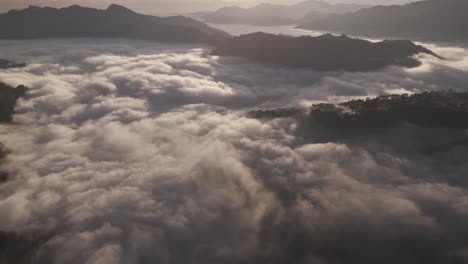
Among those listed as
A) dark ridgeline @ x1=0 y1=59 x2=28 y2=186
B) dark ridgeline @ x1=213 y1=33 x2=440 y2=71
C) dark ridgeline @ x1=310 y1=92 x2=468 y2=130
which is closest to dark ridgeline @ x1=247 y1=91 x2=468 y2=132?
dark ridgeline @ x1=310 y1=92 x2=468 y2=130

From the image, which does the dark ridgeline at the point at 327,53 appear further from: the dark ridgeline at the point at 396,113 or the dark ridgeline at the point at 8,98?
the dark ridgeline at the point at 8,98

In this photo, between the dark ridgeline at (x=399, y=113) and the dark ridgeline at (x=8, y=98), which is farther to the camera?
the dark ridgeline at (x=8, y=98)

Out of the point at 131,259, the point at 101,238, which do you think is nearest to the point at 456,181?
the point at 131,259

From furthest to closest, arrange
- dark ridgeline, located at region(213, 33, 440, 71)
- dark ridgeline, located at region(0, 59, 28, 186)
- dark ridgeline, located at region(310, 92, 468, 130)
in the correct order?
1. dark ridgeline, located at region(213, 33, 440, 71)
2. dark ridgeline, located at region(0, 59, 28, 186)
3. dark ridgeline, located at region(310, 92, 468, 130)

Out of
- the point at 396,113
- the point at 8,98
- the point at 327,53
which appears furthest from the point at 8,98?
the point at 327,53

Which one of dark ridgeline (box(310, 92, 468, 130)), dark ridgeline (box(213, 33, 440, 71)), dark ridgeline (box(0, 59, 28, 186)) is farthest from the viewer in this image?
dark ridgeline (box(213, 33, 440, 71))

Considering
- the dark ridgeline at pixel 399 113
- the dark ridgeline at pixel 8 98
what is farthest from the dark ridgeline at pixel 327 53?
the dark ridgeline at pixel 8 98

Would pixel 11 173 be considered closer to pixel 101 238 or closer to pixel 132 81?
pixel 101 238

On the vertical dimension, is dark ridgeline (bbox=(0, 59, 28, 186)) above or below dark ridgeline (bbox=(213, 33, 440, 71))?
below

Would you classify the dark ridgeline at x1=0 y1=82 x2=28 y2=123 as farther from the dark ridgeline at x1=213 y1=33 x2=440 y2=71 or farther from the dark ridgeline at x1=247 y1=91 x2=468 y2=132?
the dark ridgeline at x1=213 y1=33 x2=440 y2=71
